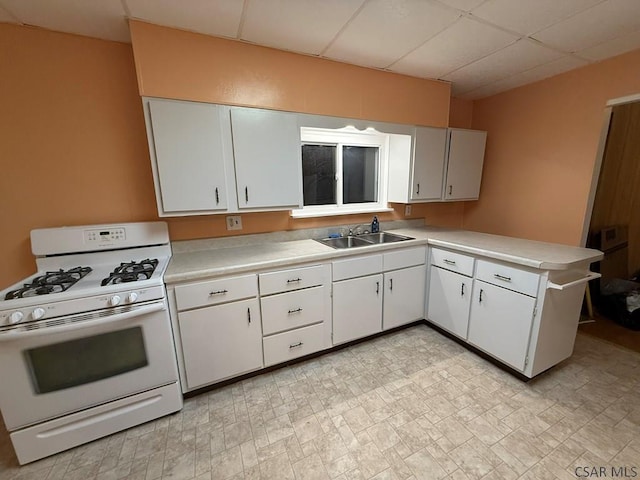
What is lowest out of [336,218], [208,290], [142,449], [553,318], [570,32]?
[142,449]

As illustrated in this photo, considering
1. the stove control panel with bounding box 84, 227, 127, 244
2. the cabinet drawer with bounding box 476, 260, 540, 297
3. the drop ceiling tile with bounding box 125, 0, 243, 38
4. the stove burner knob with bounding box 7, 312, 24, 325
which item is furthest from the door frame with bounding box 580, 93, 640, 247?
the stove burner knob with bounding box 7, 312, 24, 325

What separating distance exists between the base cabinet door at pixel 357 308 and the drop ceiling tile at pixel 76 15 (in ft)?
7.12

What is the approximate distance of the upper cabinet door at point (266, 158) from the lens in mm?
1860

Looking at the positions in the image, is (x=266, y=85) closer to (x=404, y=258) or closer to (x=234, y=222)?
(x=234, y=222)

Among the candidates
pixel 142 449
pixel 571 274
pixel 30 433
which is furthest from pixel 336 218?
pixel 30 433

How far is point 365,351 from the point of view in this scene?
7.50 feet

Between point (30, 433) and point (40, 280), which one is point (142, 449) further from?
point (40, 280)

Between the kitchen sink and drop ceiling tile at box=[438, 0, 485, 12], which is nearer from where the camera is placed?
drop ceiling tile at box=[438, 0, 485, 12]

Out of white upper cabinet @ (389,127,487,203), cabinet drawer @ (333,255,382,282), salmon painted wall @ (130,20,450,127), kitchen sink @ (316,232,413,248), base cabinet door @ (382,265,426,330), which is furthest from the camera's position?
white upper cabinet @ (389,127,487,203)

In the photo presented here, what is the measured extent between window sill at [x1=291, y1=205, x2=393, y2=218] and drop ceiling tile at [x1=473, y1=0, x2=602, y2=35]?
5.44 feet

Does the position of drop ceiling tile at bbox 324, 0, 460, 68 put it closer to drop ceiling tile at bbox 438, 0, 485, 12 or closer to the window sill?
drop ceiling tile at bbox 438, 0, 485, 12

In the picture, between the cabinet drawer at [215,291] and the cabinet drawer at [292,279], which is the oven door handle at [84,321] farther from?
the cabinet drawer at [292,279]

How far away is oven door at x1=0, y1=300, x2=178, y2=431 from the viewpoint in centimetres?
129

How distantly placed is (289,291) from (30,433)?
5.04ft
